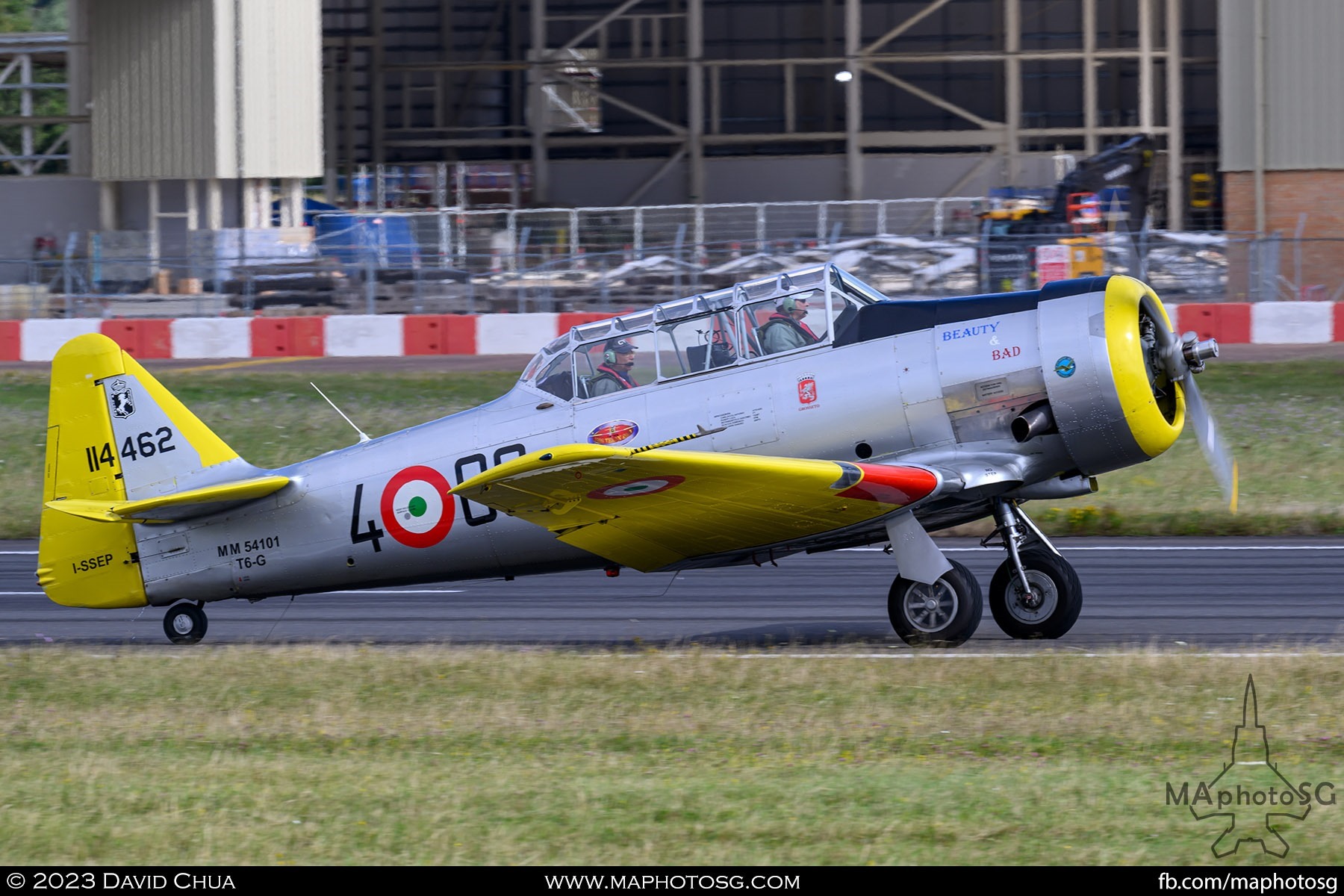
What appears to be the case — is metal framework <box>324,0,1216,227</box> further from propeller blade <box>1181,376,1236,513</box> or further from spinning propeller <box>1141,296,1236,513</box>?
spinning propeller <box>1141,296,1236,513</box>

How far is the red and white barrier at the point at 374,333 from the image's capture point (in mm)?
22688

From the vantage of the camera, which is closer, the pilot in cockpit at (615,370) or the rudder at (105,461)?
the pilot in cockpit at (615,370)

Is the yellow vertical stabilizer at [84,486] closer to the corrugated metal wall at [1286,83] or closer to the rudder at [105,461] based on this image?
the rudder at [105,461]

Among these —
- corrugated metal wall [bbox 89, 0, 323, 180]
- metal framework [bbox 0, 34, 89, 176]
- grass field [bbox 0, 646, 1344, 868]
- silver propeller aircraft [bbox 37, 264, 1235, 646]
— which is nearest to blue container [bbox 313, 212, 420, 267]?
corrugated metal wall [bbox 89, 0, 323, 180]

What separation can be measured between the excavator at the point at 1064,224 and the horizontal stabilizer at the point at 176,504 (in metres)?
16.0

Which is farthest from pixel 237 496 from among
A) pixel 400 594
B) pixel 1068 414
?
pixel 1068 414

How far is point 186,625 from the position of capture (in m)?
11.2

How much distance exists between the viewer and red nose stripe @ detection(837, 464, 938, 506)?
945cm

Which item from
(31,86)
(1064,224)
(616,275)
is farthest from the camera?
(31,86)

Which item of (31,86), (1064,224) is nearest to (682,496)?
(1064,224)

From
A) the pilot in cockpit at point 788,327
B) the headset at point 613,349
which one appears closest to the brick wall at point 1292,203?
the pilot in cockpit at point 788,327
